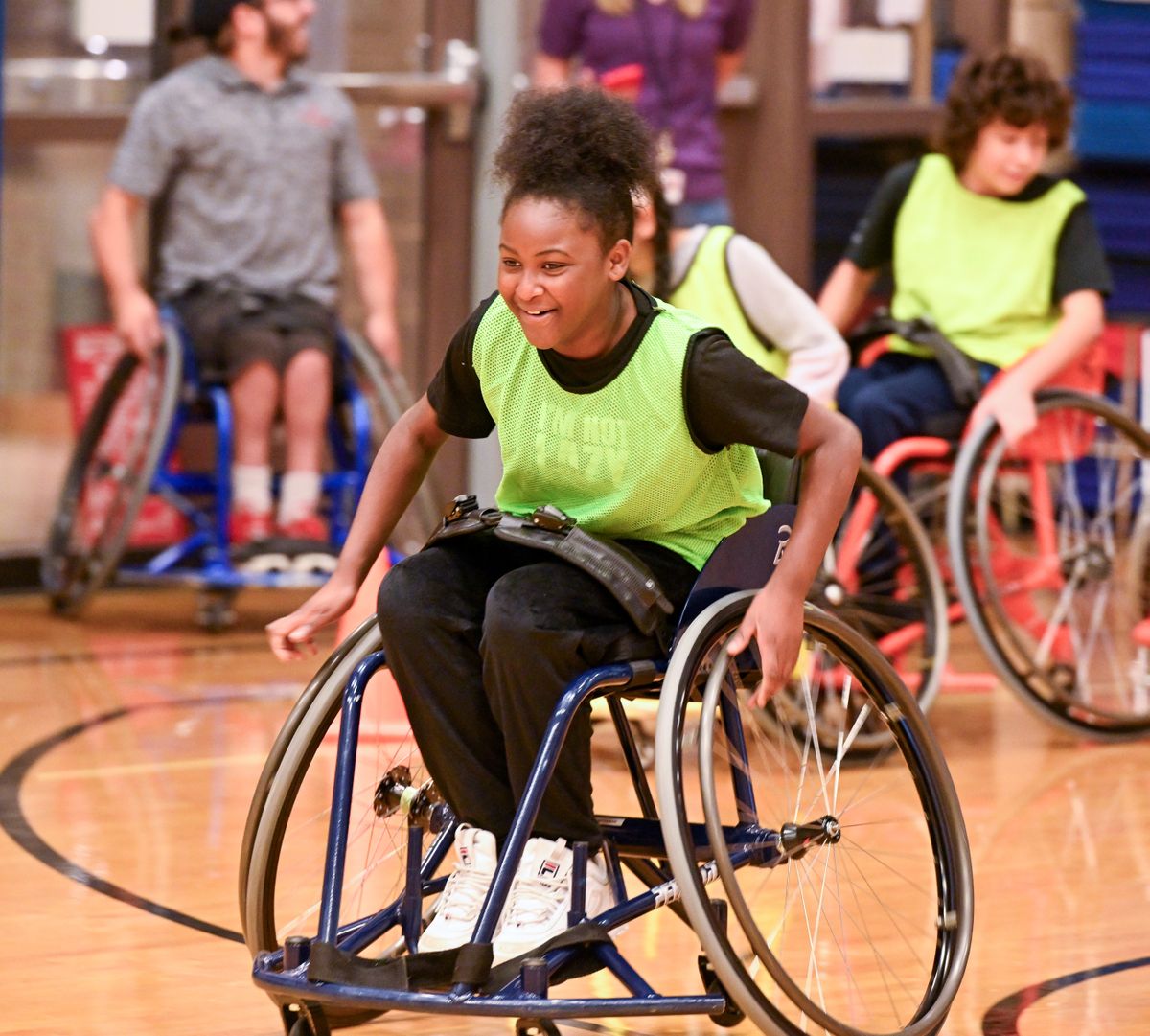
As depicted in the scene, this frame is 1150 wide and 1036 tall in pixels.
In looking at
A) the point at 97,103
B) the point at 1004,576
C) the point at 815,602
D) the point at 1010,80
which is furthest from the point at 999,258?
the point at 97,103

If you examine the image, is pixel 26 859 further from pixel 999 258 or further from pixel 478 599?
pixel 999 258

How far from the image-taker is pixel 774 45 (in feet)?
17.9

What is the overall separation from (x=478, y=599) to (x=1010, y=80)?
1987 millimetres

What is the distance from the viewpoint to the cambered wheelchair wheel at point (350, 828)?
203cm

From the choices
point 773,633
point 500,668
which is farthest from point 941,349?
point 500,668

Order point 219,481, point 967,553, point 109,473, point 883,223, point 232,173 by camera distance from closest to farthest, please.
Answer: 1. point 967,553
2. point 883,223
3. point 219,481
4. point 232,173
5. point 109,473

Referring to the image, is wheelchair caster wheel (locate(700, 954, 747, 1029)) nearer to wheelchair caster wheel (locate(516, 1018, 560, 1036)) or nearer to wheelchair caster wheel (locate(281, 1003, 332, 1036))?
wheelchair caster wheel (locate(516, 1018, 560, 1036))

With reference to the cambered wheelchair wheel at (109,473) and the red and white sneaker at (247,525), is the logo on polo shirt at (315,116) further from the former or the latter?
the red and white sneaker at (247,525)

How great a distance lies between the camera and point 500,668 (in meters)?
1.94

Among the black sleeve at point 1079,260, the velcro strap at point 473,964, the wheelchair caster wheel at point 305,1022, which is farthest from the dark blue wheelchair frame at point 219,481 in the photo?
the velcro strap at point 473,964

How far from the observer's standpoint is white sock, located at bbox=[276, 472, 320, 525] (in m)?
4.41

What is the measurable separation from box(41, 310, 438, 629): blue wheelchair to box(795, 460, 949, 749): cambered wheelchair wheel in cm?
116

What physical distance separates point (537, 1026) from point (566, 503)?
0.52m

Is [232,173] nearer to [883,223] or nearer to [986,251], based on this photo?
[883,223]
